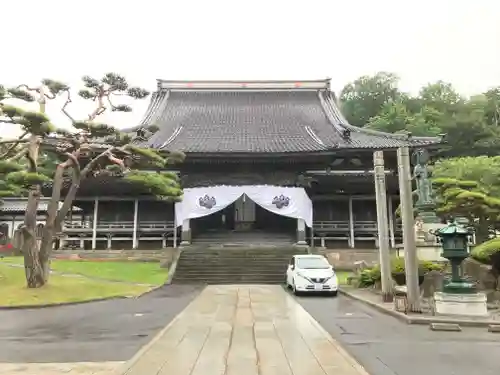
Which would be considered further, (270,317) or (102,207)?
(102,207)

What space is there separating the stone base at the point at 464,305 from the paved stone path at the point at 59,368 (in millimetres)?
8336

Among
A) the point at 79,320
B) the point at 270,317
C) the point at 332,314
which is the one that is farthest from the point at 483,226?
the point at 79,320

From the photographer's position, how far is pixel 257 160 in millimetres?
29016

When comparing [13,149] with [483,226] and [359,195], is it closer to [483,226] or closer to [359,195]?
[359,195]

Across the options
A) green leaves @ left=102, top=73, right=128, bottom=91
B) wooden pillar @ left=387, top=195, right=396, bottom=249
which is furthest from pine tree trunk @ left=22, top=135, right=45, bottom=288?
wooden pillar @ left=387, top=195, right=396, bottom=249

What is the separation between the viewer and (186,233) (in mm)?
27359

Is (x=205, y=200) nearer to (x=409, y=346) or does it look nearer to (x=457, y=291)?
(x=457, y=291)

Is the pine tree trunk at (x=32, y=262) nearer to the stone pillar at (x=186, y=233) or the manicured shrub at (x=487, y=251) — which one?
the stone pillar at (x=186, y=233)

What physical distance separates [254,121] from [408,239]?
25129mm

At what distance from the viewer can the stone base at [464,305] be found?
11086mm

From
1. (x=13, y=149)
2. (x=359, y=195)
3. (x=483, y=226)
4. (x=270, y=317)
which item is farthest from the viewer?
(x=359, y=195)

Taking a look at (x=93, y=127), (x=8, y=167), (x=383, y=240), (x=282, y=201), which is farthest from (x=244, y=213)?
(x=8, y=167)

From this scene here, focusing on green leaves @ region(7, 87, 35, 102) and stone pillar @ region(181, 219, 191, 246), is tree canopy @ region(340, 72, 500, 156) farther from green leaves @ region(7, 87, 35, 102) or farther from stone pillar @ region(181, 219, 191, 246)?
green leaves @ region(7, 87, 35, 102)

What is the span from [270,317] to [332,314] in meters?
1.98
